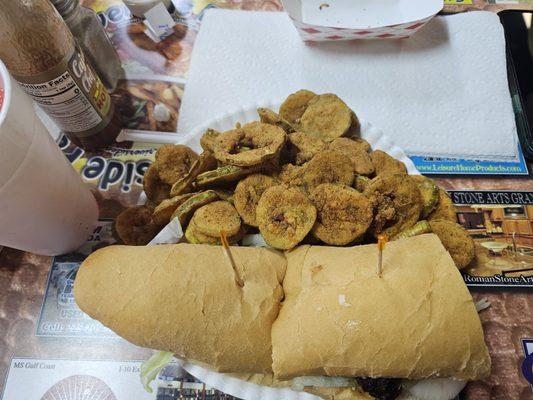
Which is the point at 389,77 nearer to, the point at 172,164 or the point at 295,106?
the point at 295,106

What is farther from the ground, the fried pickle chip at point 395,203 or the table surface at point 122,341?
the fried pickle chip at point 395,203

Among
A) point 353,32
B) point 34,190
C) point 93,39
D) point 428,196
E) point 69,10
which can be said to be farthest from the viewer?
point 353,32

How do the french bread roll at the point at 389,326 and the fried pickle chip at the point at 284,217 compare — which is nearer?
the french bread roll at the point at 389,326

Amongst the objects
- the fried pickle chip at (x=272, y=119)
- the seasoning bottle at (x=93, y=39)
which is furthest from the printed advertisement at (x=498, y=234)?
the seasoning bottle at (x=93, y=39)

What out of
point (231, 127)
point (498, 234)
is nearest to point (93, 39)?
point (231, 127)

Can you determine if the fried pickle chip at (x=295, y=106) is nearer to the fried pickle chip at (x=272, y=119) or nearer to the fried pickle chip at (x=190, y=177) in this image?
the fried pickle chip at (x=272, y=119)

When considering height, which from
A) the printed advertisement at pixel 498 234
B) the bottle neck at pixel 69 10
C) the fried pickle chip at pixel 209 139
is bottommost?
the printed advertisement at pixel 498 234

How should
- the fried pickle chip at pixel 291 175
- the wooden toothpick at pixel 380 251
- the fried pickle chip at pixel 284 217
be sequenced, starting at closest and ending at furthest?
the wooden toothpick at pixel 380 251, the fried pickle chip at pixel 284 217, the fried pickle chip at pixel 291 175
